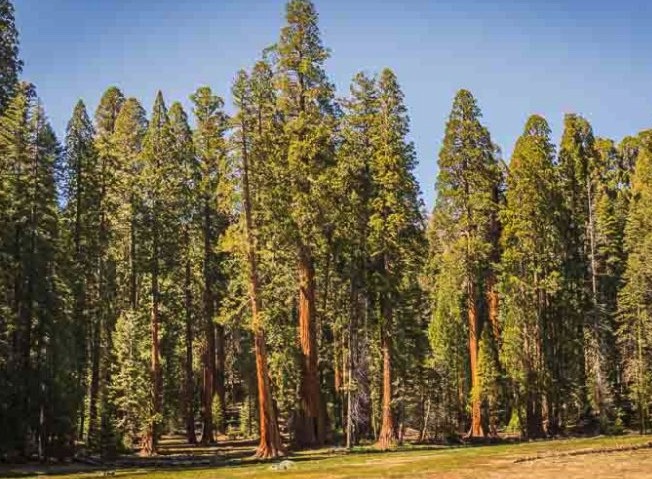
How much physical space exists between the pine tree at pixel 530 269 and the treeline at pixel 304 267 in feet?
0.50

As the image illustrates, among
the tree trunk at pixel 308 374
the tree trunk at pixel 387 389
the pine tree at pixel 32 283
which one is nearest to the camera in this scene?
the pine tree at pixel 32 283

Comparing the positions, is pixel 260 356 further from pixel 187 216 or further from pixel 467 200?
pixel 187 216

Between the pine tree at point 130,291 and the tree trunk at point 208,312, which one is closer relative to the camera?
the pine tree at point 130,291

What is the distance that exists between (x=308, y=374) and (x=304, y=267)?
16.9 feet

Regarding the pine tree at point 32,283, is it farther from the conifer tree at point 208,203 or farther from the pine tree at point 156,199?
the conifer tree at point 208,203

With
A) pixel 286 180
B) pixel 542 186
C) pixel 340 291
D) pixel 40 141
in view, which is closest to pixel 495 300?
pixel 542 186

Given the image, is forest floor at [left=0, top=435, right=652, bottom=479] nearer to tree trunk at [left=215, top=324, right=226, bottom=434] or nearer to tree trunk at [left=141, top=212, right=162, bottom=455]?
tree trunk at [left=141, top=212, right=162, bottom=455]

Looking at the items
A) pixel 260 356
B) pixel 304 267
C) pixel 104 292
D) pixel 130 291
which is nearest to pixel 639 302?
pixel 304 267

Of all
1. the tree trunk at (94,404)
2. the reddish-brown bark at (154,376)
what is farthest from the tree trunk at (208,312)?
the tree trunk at (94,404)

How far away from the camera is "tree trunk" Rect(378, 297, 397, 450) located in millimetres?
36938

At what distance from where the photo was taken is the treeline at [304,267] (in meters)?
33.9

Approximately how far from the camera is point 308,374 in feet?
117

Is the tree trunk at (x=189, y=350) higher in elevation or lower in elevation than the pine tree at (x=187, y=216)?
lower

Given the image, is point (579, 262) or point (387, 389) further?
point (579, 262)
